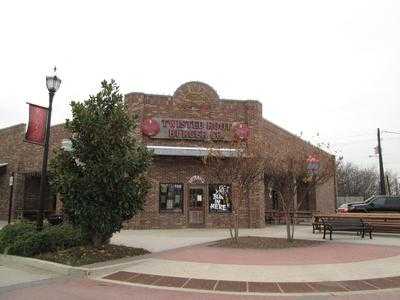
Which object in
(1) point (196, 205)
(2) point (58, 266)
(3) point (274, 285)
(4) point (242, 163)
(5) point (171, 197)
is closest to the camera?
(3) point (274, 285)

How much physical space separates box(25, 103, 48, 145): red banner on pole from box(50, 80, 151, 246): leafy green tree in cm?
163

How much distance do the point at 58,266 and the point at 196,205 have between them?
13.8 m

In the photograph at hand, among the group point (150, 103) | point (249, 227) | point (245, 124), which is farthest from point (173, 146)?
point (249, 227)

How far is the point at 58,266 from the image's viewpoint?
11.7 metres

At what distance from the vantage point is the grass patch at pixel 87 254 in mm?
12309

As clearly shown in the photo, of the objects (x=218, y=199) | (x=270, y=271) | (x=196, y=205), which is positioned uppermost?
(x=218, y=199)

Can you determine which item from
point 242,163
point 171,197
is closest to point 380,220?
point 242,163

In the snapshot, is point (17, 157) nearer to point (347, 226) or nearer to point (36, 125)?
point (36, 125)

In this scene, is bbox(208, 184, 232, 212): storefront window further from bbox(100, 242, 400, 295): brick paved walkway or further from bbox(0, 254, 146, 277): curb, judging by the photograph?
bbox(0, 254, 146, 277): curb

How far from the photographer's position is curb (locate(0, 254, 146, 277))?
11258mm

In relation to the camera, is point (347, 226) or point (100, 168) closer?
point (100, 168)

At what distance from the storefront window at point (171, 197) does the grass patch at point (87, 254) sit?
1027cm

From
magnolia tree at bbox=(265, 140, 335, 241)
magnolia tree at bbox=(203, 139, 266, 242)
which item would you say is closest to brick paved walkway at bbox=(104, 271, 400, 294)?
magnolia tree at bbox=(203, 139, 266, 242)

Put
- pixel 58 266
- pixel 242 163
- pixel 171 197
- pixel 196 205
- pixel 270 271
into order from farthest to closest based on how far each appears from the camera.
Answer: pixel 196 205 → pixel 171 197 → pixel 242 163 → pixel 58 266 → pixel 270 271
